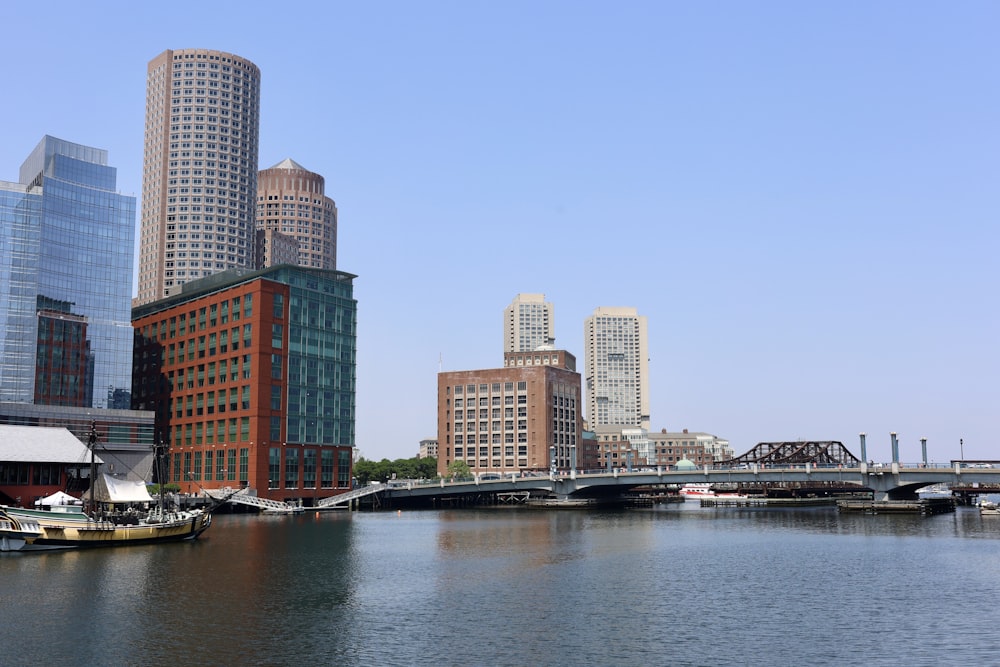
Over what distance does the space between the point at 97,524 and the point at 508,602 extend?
→ 61.7 m

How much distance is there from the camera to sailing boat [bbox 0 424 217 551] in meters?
101

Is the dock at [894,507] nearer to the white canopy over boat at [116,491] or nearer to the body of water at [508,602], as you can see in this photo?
the body of water at [508,602]

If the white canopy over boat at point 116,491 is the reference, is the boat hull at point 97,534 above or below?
below

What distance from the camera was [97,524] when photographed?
352ft

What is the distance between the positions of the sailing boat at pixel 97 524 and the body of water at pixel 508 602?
11.5ft

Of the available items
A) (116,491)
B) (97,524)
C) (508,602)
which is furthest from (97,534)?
(508,602)

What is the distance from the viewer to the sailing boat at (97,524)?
101m

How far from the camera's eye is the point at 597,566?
91062 millimetres

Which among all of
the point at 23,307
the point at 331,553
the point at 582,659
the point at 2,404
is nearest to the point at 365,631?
the point at 582,659

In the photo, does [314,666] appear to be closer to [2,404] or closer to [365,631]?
[365,631]

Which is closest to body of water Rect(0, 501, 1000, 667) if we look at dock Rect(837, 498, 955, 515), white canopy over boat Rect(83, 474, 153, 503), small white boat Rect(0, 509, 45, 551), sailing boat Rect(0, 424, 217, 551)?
small white boat Rect(0, 509, 45, 551)

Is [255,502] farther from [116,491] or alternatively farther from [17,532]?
[17,532]

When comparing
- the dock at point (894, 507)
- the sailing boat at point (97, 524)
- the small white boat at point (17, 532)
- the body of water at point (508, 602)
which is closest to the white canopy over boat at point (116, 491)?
the sailing boat at point (97, 524)

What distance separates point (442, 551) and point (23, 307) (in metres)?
136
